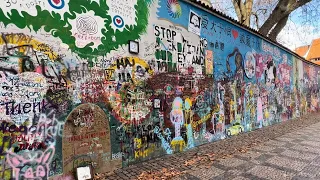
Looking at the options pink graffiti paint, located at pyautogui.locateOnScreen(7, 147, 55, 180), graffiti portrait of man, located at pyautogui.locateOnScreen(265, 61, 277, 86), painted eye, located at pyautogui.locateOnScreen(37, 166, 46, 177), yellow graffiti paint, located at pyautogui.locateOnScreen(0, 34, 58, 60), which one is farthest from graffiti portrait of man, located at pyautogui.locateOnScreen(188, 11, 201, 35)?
graffiti portrait of man, located at pyautogui.locateOnScreen(265, 61, 277, 86)

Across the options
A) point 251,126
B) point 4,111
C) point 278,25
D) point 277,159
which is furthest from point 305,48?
point 4,111

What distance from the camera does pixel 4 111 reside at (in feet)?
10.6

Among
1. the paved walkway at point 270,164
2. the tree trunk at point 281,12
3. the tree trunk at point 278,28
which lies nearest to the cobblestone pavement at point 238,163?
the paved walkway at point 270,164

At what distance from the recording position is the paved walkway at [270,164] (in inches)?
167

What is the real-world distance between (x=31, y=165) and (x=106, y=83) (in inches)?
67.9

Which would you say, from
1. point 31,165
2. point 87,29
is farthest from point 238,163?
point 87,29

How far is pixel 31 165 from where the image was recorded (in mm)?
3438

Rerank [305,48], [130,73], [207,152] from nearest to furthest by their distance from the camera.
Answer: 1. [130,73]
2. [207,152]
3. [305,48]

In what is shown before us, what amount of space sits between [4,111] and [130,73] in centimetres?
223

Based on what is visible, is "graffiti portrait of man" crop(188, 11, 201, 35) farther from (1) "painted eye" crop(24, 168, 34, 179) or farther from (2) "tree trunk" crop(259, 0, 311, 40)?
(2) "tree trunk" crop(259, 0, 311, 40)

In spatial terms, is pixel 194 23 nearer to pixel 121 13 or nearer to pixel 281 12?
pixel 121 13

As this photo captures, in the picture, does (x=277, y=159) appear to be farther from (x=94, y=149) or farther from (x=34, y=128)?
(x=34, y=128)

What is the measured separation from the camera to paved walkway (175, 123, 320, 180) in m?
4.25

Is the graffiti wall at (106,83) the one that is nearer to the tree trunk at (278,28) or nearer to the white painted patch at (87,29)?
the white painted patch at (87,29)
